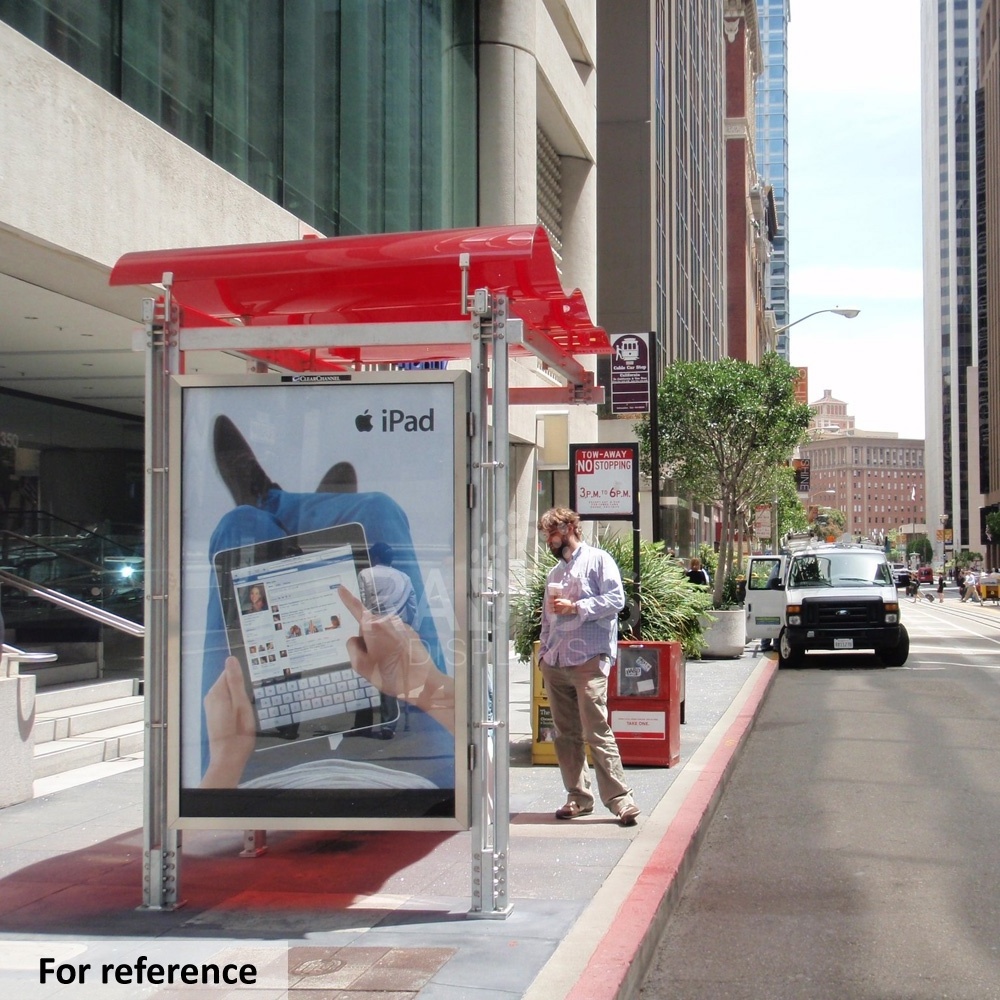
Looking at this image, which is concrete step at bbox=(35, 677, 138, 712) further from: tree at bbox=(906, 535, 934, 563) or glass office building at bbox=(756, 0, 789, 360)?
glass office building at bbox=(756, 0, 789, 360)

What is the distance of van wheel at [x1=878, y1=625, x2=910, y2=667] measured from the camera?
21234 millimetres

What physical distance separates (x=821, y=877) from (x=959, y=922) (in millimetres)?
1021

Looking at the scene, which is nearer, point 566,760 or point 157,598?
point 157,598

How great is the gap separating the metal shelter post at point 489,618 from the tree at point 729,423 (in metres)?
20.6

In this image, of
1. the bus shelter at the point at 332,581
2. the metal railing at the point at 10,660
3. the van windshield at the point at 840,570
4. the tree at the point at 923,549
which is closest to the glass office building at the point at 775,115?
the tree at the point at 923,549

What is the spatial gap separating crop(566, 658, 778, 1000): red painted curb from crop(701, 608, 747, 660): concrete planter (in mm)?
10734

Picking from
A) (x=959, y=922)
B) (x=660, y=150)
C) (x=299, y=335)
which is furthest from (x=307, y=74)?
(x=660, y=150)

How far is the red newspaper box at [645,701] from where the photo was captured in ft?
30.8

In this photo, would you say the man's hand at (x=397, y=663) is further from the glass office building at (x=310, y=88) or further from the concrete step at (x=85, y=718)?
the glass office building at (x=310, y=88)

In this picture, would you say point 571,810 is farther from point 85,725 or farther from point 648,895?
point 85,725

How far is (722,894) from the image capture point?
6.64 m

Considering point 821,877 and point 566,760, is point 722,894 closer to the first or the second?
point 821,877

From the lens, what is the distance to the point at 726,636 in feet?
68.7

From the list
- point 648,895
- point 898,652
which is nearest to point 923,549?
point 898,652
